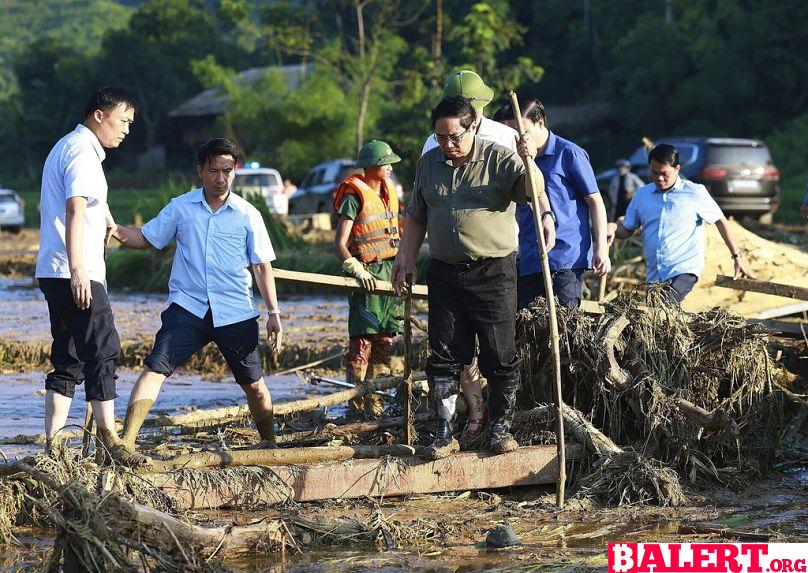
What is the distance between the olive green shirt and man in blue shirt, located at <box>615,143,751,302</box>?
257cm

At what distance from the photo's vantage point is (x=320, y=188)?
29219 mm

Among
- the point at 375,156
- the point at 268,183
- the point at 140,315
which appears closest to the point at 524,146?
the point at 375,156

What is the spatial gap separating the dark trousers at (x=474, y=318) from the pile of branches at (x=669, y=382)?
0.64 metres

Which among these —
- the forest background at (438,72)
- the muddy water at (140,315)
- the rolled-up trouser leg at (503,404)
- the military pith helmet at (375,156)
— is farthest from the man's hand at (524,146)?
the forest background at (438,72)

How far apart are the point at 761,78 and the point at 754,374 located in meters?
29.9

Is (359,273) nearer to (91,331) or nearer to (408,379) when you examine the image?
(408,379)

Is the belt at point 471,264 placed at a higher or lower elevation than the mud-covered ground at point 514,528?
higher

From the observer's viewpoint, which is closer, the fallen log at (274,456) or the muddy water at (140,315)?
the fallen log at (274,456)

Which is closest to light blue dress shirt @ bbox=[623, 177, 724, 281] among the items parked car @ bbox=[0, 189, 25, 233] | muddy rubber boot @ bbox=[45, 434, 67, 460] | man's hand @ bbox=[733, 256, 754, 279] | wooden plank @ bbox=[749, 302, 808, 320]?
man's hand @ bbox=[733, 256, 754, 279]

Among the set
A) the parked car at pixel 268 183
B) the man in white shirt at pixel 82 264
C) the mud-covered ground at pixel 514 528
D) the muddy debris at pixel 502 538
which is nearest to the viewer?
the mud-covered ground at pixel 514 528

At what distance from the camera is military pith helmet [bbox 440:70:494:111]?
21.6 ft

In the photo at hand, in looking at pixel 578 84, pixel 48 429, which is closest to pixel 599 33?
pixel 578 84

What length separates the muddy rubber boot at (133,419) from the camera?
Answer: 588 cm

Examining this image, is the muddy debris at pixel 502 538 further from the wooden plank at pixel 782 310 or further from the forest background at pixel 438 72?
the forest background at pixel 438 72
